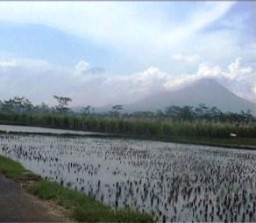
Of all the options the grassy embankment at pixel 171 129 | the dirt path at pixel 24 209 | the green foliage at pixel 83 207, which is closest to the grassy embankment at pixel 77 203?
the green foliage at pixel 83 207

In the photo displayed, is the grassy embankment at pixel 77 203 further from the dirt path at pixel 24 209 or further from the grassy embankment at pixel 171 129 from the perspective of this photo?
the grassy embankment at pixel 171 129

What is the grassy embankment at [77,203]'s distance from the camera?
1032cm

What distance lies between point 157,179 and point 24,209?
7.28 meters

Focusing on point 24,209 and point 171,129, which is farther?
point 171,129

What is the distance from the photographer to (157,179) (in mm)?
17688

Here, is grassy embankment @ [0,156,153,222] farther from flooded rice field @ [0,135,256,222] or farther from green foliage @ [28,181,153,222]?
flooded rice field @ [0,135,256,222]

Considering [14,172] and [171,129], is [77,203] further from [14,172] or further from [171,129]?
[171,129]

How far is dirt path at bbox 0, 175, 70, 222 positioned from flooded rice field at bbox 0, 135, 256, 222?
6.41ft

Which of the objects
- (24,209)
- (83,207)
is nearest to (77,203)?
(83,207)

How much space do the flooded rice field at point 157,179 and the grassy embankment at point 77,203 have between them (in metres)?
0.98

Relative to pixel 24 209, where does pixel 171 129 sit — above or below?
above

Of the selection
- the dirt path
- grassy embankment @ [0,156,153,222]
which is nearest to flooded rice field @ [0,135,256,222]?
grassy embankment @ [0,156,153,222]

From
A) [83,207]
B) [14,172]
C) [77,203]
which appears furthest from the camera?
[14,172]

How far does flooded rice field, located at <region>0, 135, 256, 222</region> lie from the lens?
41.8 feet
